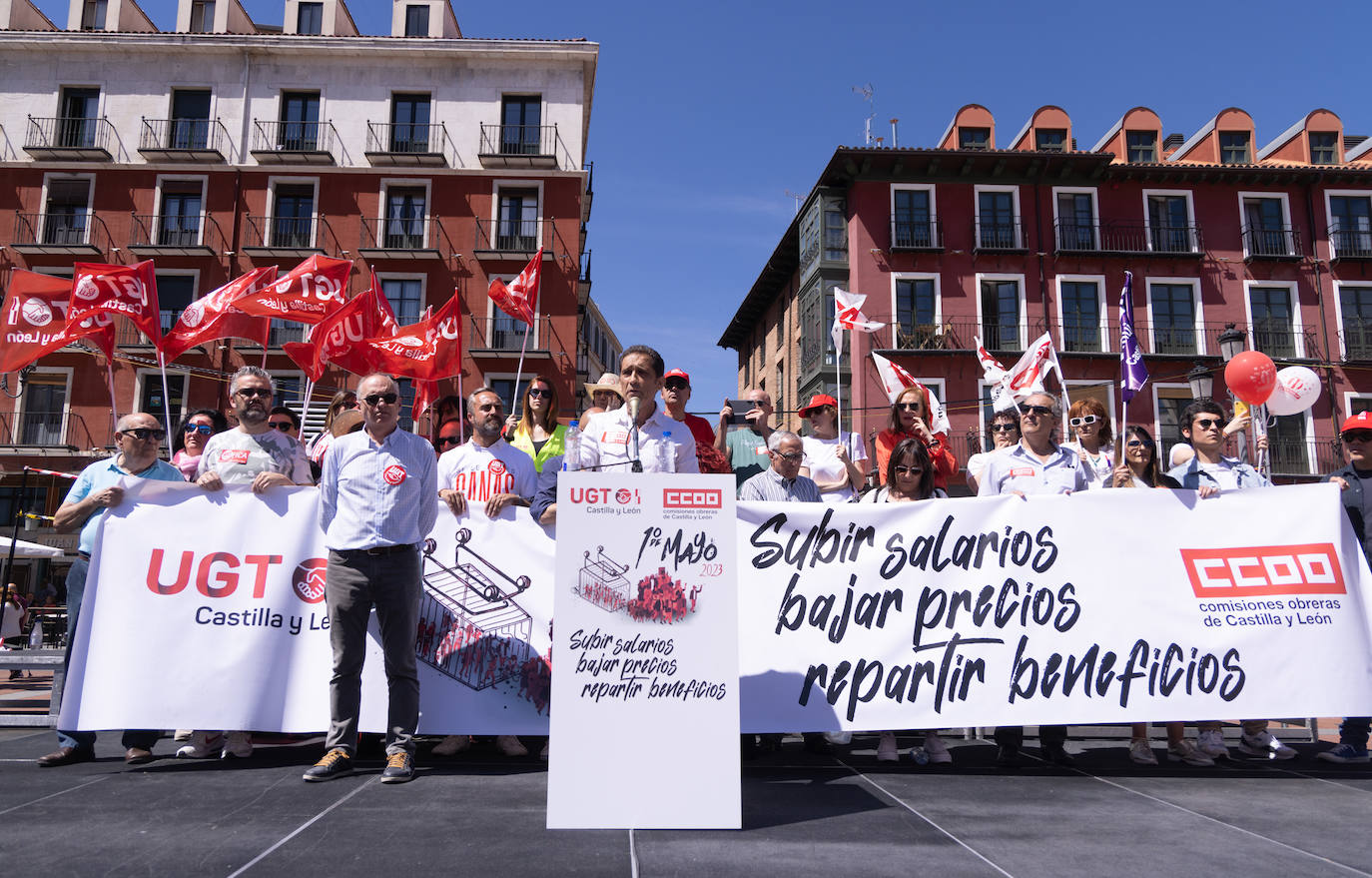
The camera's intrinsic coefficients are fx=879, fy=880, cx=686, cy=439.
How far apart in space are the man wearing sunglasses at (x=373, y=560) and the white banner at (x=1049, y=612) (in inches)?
70.4

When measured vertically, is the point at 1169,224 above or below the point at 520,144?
below

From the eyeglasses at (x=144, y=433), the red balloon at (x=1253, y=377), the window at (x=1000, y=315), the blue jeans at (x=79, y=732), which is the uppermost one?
the window at (x=1000, y=315)

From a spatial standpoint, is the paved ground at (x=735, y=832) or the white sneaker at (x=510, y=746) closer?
the paved ground at (x=735, y=832)

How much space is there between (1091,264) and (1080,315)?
182 cm

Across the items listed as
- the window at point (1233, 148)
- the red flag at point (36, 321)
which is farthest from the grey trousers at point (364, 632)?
the window at point (1233, 148)

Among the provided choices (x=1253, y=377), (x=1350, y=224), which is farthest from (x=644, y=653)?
(x=1350, y=224)

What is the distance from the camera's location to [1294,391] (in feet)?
30.2

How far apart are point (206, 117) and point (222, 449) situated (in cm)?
2994

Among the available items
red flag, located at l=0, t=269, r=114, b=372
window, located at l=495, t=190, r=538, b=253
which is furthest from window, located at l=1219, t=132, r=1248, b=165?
red flag, located at l=0, t=269, r=114, b=372

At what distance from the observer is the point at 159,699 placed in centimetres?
475

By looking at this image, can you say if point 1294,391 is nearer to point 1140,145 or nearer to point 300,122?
point 1140,145

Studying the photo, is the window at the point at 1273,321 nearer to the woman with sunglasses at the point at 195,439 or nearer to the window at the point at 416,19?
the window at the point at 416,19

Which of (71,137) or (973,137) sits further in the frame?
(973,137)

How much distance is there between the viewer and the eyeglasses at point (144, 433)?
16.7 feet
